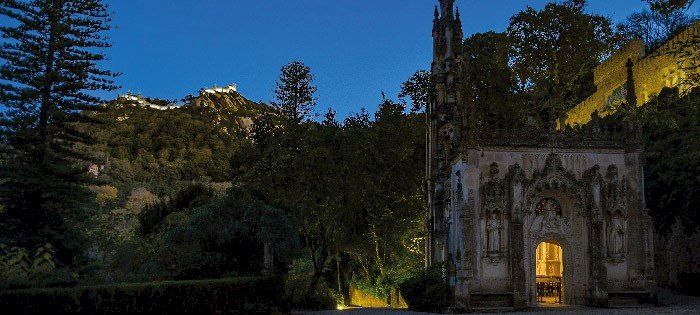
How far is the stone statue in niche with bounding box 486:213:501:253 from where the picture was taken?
888 inches

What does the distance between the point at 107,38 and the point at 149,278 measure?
1053cm

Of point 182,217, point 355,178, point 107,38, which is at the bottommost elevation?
point 182,217

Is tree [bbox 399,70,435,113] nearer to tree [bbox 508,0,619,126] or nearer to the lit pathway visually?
tree [bbox 508,0,619,126]

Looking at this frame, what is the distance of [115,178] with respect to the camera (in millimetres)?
63812

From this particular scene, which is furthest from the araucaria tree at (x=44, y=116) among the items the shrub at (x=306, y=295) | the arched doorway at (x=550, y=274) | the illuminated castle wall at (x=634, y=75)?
the illuminated castle wall at (x=634, y=75)

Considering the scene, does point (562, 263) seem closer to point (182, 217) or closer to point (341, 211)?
point (341, 211)

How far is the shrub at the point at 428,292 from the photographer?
23.2m

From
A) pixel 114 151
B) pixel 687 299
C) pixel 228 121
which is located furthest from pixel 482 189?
pixel 228 121

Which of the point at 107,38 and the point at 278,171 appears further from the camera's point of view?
the point at 278,171

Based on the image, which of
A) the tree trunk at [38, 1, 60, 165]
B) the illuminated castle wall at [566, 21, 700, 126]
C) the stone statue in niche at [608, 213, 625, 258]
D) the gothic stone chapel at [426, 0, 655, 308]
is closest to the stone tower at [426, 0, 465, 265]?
the gothic stone chapel at [426, 0, 655, 308]

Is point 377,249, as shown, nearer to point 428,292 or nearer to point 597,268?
point 428,292

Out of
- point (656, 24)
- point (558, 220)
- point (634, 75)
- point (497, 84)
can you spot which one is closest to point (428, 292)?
point (558, 220)

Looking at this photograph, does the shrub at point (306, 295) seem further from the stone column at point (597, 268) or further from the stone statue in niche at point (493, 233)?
the stone column at point (597, 268)

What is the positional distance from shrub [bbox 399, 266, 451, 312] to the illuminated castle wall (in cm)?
1931
